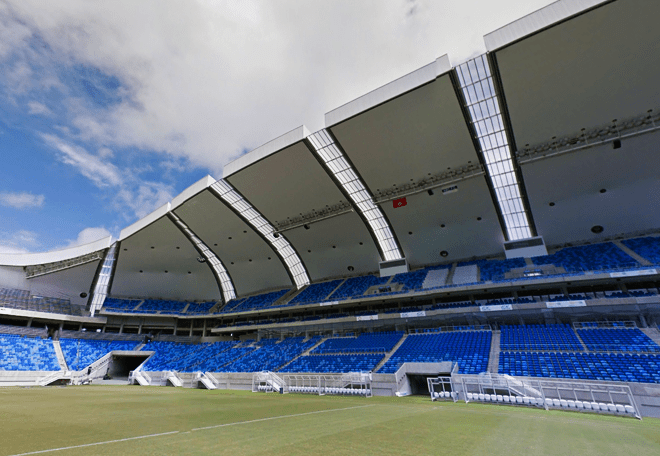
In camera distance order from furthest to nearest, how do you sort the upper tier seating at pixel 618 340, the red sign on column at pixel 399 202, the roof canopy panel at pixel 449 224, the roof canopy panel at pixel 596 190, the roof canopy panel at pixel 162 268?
the roof canopy panel at pixel 162 268
the red sign on column at pixel 399 202
the roof canopy panel at pixel 449 224
the roof canopy panel at pixel 596 190
the upper tier seating at pixel 618 340

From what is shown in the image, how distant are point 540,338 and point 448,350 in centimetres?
615

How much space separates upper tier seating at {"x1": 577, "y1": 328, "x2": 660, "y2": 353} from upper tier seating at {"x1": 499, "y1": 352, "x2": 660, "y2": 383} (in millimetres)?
1005

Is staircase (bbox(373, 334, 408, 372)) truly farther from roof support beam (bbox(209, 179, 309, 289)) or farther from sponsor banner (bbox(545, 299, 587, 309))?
roof support beam (bbox(209, 179, 309, 289))

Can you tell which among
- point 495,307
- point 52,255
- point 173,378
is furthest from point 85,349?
point 495,307

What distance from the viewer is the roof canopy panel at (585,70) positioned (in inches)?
594

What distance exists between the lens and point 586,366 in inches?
624

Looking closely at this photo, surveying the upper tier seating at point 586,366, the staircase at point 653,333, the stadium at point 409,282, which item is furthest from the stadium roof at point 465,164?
the upper tier seating at point 586,366

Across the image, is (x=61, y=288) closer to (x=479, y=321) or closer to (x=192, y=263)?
(x=192, y=263)

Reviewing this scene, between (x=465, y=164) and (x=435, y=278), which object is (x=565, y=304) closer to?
(x=435, y=278)

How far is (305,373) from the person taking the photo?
23.1 metres

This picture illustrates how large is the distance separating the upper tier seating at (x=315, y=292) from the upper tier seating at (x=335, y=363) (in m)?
8.20

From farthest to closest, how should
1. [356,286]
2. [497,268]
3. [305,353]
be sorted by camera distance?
[356,286], [305,353], [497,268]

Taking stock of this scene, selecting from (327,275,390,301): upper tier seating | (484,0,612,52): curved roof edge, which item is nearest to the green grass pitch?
(484,0,612,52): curved roof edge

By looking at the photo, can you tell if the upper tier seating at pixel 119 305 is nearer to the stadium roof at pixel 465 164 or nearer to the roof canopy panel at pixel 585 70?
the stadium roof at pixel 465 164
